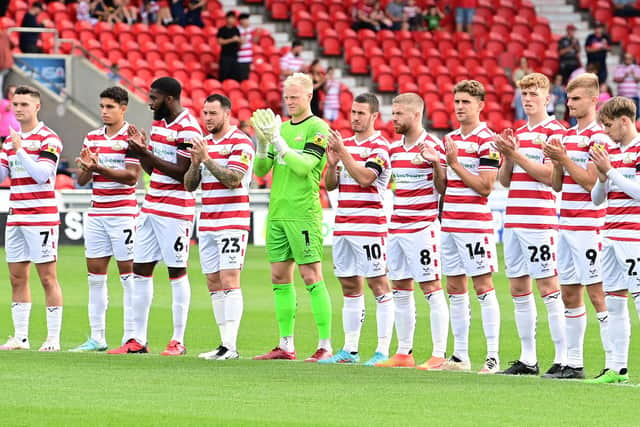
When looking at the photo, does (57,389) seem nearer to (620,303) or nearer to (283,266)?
(283,266)

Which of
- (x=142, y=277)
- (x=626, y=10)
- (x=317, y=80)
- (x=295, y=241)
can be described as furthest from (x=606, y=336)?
(x=626, y=10)

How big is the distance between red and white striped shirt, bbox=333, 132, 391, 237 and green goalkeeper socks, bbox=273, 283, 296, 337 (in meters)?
0.64

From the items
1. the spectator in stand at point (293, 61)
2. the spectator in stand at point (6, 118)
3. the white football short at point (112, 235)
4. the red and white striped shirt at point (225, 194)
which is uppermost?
the red and white striped shirt at point (225, 194)

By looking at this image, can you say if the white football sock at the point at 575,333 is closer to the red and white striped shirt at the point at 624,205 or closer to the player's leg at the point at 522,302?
the player's leg at the point at 522,302

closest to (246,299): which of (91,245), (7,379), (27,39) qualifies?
(91,245)

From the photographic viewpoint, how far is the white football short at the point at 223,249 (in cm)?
1180

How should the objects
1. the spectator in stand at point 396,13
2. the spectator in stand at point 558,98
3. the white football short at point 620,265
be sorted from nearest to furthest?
the white football short at point 620,265 → the spectator in stand at point 558,98 → the spectator in stand at point 396,13

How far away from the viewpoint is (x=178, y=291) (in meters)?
12.0

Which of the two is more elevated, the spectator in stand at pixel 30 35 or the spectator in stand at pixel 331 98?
the spectator in stand at pixel 30 35

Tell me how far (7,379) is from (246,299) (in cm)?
757

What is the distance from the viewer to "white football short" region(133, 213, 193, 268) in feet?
39.3

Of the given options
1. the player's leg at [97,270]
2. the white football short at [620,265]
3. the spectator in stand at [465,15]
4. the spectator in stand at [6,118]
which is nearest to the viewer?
the white football short at [620,265]

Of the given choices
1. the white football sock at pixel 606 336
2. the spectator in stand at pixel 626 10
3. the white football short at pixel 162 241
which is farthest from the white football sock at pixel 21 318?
the spectator in stand at pixel 626 10

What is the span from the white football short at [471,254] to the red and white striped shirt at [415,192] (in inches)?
12.8
